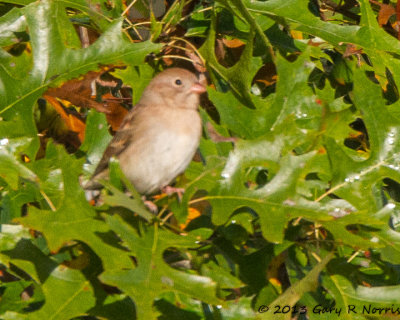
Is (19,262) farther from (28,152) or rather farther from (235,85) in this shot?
(235,85)

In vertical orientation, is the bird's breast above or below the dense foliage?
below

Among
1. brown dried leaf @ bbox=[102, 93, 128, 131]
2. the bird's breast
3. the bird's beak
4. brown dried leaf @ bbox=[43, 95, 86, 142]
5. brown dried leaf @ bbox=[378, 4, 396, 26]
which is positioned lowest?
the bird's breast

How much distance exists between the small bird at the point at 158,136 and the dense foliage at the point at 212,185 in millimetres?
128

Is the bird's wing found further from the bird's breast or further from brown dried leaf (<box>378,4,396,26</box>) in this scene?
→ brown dried leaf (<box>378,4,396,26</box>)

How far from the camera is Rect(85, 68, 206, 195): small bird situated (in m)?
3.28

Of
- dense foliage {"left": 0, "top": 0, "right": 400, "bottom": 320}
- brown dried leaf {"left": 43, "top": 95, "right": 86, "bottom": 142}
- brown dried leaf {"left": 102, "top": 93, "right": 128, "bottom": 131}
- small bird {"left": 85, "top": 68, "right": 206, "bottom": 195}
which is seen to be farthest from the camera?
brown dried leaf {"left": 102, "top": 93, "right": 128, "bottom": 131}

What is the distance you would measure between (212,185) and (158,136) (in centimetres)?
95

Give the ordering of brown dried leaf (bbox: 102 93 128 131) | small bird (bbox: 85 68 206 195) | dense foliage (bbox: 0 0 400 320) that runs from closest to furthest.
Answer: dense foliage (bbox: 0 0 400 320) < small bird (bbox: 85 68 206 195) < brown dried leaf (bbox: 102 93 128 131)

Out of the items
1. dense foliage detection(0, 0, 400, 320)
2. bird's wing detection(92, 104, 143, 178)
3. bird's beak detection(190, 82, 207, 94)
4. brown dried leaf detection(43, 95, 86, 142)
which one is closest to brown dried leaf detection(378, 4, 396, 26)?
dense foliage detection(0, 0, 400, 320)

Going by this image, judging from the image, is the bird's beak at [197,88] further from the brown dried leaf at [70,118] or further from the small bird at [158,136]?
the brown dried leaf at [70,118]

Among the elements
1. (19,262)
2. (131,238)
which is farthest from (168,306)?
(19,262)

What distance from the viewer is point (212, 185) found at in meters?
2.48

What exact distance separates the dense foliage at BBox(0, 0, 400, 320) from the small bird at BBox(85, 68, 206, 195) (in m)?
0.13

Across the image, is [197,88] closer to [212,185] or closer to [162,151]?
[162,151]
